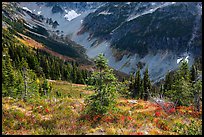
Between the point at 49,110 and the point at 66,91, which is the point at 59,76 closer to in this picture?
the point at 66,91

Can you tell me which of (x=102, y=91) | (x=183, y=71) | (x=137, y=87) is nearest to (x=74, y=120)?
(x=102, y=91)

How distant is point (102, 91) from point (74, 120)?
3714mm

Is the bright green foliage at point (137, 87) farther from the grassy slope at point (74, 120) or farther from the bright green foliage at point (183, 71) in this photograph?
the grassy slope at point (74, 120)

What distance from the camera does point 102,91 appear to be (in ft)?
85.0

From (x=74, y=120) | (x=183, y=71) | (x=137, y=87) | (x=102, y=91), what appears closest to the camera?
(x=74, y=120)

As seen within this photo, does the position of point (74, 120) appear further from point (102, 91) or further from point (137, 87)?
point (137, 87)

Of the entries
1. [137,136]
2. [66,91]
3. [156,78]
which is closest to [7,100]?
[137,136]

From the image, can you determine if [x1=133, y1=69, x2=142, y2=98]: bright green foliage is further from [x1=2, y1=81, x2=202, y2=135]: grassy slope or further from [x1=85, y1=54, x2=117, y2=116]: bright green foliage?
[x1=85, y1=54, x2=117, y2=116]: bright green foliage

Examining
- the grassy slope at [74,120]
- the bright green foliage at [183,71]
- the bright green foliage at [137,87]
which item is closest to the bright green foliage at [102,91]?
the grassy slope at [74,120]

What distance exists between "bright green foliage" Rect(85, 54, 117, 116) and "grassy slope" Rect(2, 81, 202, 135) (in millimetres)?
977

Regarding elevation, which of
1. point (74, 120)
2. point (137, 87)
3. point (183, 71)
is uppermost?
point (183, 71)

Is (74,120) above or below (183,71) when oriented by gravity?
below

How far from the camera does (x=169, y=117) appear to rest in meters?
26.9

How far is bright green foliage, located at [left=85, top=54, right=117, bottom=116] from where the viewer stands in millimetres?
25719
